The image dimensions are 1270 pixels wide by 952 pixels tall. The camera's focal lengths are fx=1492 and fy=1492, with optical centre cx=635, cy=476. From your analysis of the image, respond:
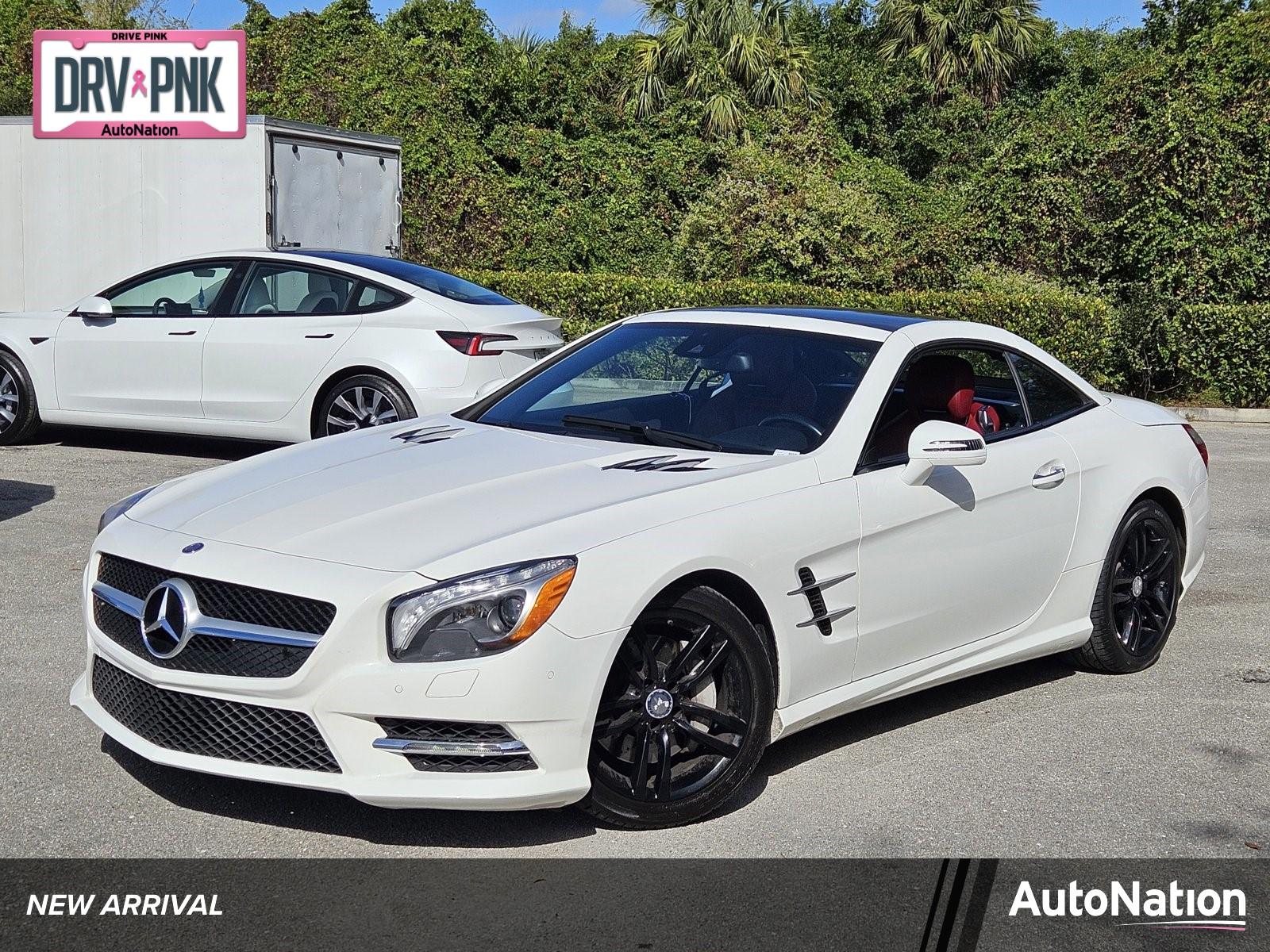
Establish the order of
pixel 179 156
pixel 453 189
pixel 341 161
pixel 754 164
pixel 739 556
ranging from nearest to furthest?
pixel 739 556
pixel 179 156
pixel 341 161
pixel 754 164
pixel 453 189

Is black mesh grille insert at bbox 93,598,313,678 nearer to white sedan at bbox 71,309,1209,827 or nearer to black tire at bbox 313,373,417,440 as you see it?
white sedan at bbox 71,309,1209,827

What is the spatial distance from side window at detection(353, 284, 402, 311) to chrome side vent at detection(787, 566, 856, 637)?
654 cm

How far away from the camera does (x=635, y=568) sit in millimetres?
4023

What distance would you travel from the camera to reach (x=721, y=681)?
4.29m

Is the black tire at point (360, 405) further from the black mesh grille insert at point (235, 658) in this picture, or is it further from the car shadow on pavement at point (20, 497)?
the black mesh grille insert at point (235, 658)

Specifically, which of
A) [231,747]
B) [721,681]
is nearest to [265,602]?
[231,747]

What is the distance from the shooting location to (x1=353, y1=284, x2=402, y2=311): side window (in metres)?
10.5

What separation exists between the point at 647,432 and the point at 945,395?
129 centimetres

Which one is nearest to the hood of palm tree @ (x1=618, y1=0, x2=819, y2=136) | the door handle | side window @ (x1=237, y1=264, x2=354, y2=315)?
the door handle

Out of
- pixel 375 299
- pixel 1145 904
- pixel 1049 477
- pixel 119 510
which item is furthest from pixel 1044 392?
pixel 375 299

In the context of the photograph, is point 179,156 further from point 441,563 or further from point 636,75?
point 636,75

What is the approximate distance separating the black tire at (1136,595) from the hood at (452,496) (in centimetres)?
178

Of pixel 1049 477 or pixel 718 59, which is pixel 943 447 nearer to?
pixel 1049 477

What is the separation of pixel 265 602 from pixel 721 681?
1299 mm
